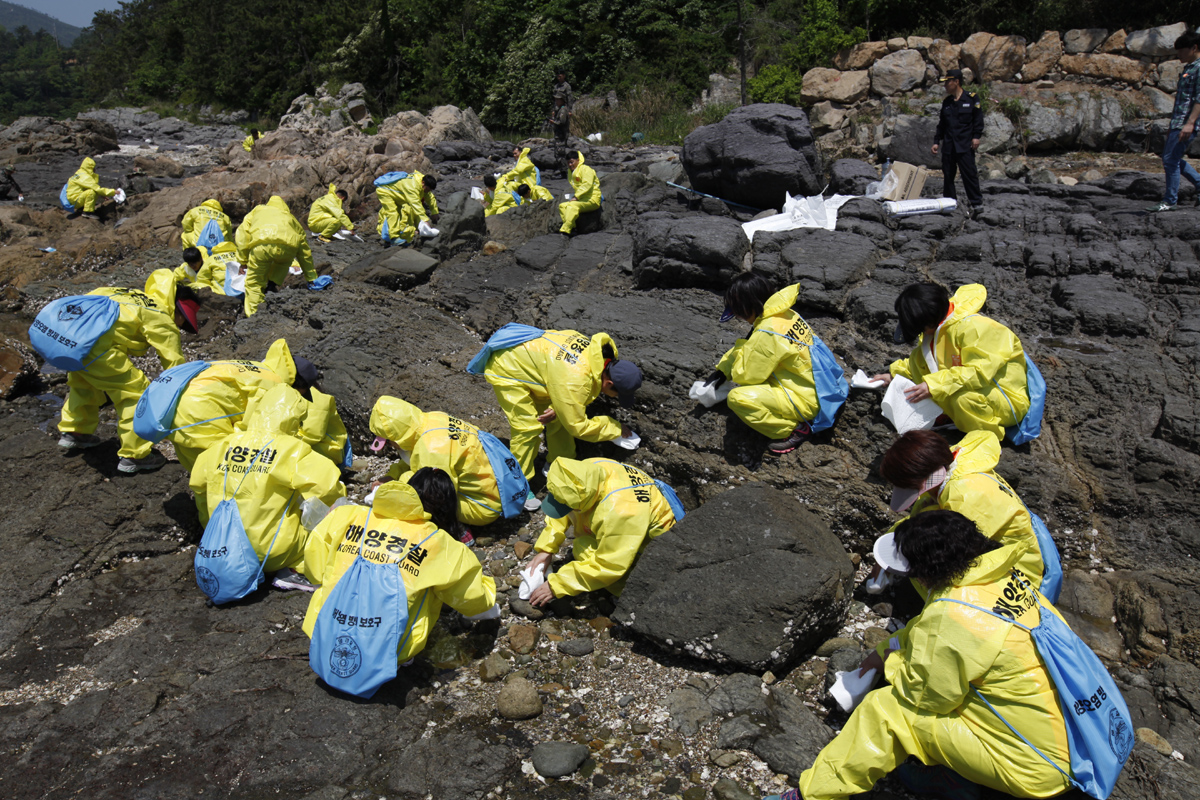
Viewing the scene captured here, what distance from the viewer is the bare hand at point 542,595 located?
12.9 feet

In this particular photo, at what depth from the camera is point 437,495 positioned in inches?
138

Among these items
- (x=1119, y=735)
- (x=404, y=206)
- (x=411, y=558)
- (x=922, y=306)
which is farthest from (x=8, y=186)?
(x=1119, y=735)

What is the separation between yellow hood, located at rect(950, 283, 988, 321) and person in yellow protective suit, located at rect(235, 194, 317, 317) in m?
7.35

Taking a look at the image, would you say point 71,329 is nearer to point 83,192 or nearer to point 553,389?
point 553,389

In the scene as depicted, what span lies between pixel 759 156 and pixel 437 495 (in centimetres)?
592

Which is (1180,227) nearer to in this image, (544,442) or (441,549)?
(544,442)

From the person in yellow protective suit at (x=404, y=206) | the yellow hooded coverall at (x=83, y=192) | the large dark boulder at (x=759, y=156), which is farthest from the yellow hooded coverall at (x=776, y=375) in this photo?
the yellow hooded coverall at (x=83, y=192)

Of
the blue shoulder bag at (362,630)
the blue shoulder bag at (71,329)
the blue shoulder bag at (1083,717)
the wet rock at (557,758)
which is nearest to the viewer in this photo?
the blue shoulder bag at (1083,717)

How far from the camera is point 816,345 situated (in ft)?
14.5

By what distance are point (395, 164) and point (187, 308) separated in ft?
31.6

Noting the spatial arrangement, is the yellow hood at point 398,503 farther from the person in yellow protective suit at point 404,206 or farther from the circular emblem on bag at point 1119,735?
the person in yellow protective suit at point 404,206

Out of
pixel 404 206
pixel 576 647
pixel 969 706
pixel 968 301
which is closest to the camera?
pixel 969 706

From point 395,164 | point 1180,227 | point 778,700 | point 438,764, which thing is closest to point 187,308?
point 438,764

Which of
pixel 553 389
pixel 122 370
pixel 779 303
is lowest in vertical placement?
pixel 553 389
